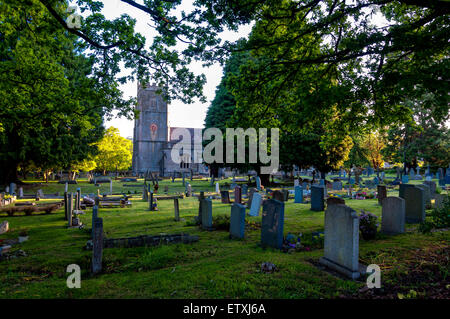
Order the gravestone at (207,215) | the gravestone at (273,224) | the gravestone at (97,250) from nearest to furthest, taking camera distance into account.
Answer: the gravestone at (97,250), the gravestone at (273,224), the gravestone at (207,215)

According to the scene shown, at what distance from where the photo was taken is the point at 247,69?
8.68 metres

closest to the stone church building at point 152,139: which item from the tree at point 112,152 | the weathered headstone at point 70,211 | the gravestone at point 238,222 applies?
the tree at point 112,152

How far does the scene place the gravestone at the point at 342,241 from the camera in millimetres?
4461

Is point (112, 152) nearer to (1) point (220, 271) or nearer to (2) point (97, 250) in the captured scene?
(2) point (97, 250)

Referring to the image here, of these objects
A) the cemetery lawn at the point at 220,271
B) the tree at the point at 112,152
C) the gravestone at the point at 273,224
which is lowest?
the cemetery lawn at the point at 220,271

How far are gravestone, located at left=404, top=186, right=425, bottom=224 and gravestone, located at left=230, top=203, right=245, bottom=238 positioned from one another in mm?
5983

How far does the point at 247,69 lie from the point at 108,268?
7.08m

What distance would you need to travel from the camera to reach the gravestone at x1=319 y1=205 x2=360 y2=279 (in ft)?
14.6

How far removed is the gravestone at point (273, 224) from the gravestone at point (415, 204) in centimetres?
547

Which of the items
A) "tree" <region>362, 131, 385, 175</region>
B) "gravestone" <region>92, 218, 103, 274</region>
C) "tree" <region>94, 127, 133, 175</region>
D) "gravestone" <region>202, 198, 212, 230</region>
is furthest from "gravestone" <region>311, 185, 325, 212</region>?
"tree" <region>94, 127, 133, 175</region>

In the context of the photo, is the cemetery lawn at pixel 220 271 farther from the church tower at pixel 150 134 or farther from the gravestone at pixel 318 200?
the church tower at pixel 150 134

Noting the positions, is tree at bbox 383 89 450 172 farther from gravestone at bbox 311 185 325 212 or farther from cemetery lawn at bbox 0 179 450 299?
cemetery lawn at bbox 0 179 450 299
